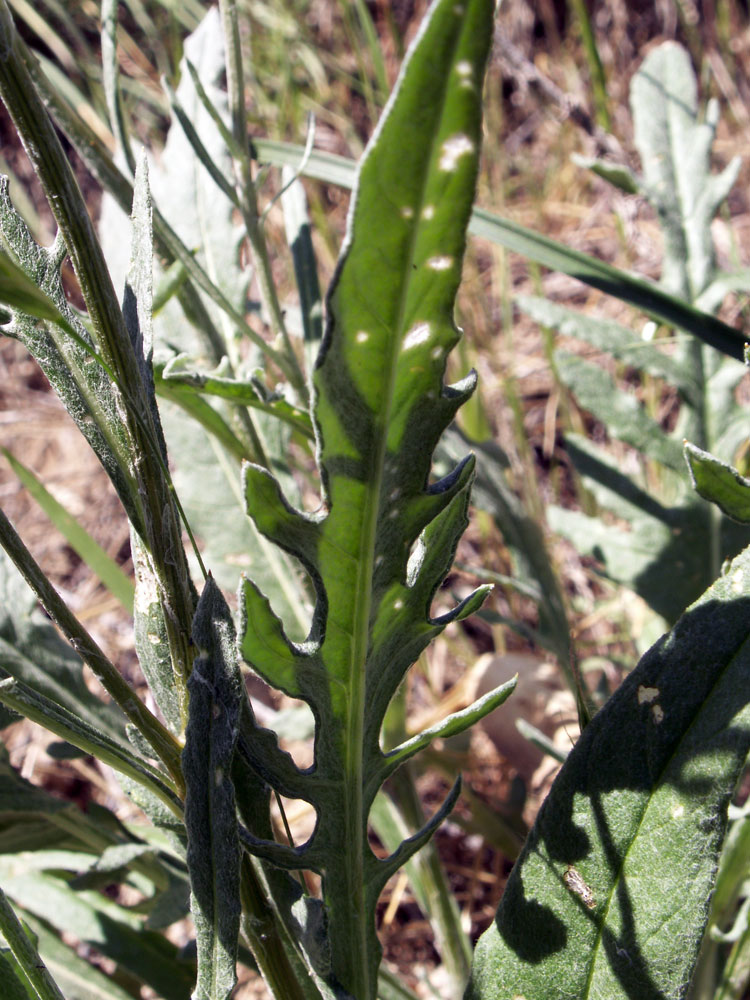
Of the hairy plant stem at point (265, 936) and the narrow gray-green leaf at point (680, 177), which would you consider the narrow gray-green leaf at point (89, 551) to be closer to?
the hairy plant stem at point (265, 936)

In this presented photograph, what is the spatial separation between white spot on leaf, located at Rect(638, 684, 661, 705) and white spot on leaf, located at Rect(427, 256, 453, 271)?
0.32 m

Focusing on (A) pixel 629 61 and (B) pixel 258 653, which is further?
(A) pixel 629 61

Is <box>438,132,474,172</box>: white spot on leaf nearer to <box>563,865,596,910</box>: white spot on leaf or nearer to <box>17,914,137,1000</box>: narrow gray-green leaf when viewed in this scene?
<box>563,865,596,910</box>: white spot on leaf

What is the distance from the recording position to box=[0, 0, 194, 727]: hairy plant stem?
43 centimetres

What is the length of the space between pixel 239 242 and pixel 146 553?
0.59 metres

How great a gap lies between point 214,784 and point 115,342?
9.8 inches

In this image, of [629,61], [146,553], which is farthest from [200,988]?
[629,61]

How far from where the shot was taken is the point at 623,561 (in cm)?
113

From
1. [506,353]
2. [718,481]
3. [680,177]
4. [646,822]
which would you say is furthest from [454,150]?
[506,353]

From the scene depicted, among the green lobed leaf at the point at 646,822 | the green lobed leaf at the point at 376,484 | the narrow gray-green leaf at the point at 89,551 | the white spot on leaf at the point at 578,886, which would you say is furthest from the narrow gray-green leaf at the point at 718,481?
the narrow gray-green leaf at the point at 89,551

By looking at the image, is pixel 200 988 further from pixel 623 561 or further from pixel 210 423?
pixel 623 561

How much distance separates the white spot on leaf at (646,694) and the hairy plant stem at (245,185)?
18.8 inches

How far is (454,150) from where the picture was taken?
0.38 meters

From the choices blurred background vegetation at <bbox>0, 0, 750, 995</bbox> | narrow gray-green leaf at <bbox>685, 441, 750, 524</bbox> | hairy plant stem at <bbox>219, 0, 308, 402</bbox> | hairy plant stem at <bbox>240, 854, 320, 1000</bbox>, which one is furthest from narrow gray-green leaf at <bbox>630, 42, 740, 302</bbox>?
hairy plant stem at <bbox>240, 854, 320, 1000</bbox>
